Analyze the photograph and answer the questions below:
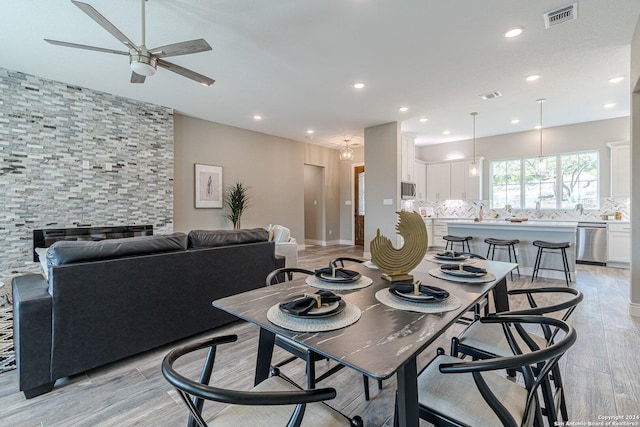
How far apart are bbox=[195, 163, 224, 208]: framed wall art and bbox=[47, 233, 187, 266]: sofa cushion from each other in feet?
12.3

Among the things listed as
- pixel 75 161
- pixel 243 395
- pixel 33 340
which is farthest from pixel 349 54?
pixel 75 161

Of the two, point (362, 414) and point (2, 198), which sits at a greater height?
point (2, 198)

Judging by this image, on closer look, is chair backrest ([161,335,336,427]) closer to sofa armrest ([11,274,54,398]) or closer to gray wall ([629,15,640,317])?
sofa armrest ([11,274,54,398])

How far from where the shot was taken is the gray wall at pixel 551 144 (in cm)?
603

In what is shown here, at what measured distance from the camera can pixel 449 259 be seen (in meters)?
2.21

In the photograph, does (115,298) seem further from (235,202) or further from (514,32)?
(235,202)

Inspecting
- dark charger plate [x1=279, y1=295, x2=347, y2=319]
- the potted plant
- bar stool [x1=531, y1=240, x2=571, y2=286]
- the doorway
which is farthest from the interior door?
dark charger plate [x1=279, y1=295, x2=347, y2=319]

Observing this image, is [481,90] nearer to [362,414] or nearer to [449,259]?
[449,259]

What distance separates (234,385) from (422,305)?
1.44 meters

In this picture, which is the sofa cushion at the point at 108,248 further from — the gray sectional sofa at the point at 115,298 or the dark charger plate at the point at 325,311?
the dark charger plate at the point at 325,311

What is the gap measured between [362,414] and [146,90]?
16.7 ft

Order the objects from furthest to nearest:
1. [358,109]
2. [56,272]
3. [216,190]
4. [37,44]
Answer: [216,190], [358,109], [37,44], [56,272]

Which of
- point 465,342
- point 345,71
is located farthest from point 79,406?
point 345,71

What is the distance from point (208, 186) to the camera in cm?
620
